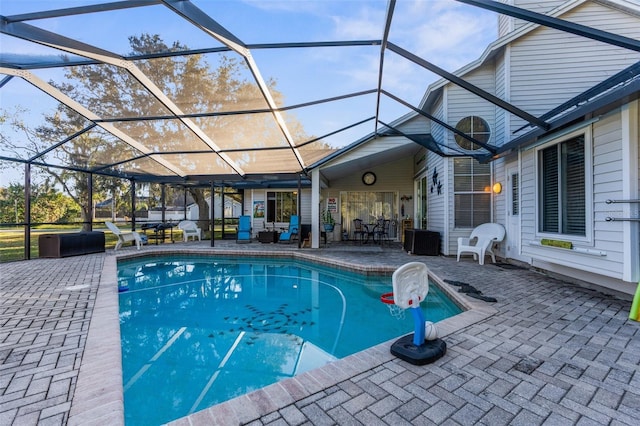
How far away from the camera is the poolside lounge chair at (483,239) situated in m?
6.66

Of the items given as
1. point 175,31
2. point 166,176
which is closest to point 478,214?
point 175,31

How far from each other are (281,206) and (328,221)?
8.59 ft

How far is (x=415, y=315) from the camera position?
2.32 m

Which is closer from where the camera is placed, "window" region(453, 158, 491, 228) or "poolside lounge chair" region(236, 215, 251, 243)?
"window" region(453, 158, 491, 228)

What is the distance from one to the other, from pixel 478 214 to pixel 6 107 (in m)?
18.3

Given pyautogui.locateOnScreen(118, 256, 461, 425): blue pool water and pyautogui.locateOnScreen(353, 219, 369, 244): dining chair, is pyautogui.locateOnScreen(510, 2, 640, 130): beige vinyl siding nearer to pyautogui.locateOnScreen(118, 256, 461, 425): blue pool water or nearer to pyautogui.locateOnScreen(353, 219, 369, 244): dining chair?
pyautogui.locateOnScreen(118, 256, 461, 425): blue pool water

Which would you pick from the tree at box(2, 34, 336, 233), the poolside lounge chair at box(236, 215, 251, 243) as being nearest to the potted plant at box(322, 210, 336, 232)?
the poolside lounge chair at box(236, 215, 251, 243)

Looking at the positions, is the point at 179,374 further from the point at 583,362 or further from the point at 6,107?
the point at 6,107

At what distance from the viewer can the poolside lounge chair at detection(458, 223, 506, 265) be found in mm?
6664

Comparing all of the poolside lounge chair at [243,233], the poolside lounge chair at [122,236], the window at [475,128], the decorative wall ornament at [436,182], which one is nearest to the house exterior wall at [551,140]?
the window at [475,128]

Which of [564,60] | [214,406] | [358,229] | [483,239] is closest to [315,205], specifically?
[358,229]

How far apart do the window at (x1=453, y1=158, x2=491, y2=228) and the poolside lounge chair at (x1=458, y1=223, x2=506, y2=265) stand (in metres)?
0.40

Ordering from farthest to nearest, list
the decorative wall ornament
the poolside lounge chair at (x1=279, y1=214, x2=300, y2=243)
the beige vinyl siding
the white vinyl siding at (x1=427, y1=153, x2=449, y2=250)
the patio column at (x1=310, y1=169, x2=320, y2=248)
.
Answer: the poolside lounge chair at (x1=279, y1=214, x2=300, y2=243), the patio column at (x1=310, y1=169, x2=320, y2=248), the decorative wall ornament, the white vinyl siding at (x1=427, y1=153, x2=449, y2=250), the beige vinyl siding

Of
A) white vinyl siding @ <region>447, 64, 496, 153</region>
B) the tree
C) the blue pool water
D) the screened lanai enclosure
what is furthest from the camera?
white vinyl siding @ <region>447, 64, 496, 153</region>
